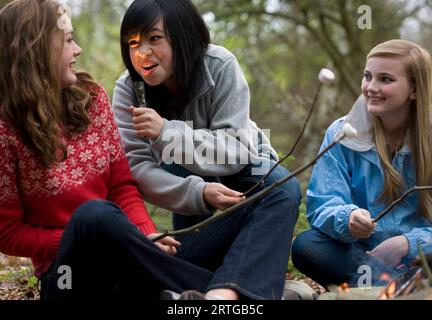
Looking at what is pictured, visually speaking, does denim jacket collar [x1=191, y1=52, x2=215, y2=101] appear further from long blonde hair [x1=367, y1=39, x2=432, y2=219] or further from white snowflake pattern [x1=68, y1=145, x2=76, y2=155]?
long blonde hair [x1=367, y1=39, x2=432, y2=219]

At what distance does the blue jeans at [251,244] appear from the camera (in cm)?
247

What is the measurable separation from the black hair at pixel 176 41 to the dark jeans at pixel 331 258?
81cm

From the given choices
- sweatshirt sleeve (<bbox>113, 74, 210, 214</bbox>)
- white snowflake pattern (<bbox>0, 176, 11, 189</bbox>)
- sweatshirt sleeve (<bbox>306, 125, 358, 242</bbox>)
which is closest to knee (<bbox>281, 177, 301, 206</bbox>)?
sweatshirt sleeve (<bbox>306, 125, 358, 242</bbox>)

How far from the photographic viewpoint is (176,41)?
2.79 metres

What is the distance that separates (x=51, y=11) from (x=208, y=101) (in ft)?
2.48

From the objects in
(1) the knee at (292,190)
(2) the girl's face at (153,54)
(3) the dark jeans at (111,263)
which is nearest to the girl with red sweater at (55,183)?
(3) the dark jeans at (111,263)

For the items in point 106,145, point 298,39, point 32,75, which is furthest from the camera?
point 298,39

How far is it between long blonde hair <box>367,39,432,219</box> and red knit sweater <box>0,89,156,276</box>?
105 cm

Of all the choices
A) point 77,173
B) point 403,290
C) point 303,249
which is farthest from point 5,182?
point 403,290

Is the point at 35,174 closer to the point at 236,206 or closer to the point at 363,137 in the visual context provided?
the point at 236,206

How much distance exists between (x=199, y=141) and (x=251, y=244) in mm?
484

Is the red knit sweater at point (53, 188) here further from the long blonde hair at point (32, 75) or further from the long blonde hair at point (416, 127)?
the long blonde hair at point (416, 127)

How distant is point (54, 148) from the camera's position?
2.48 m
